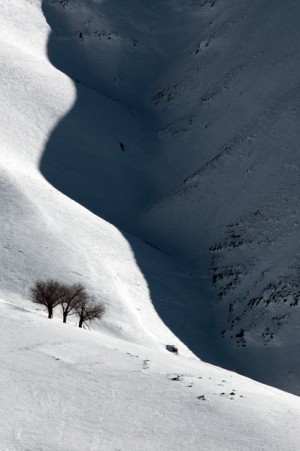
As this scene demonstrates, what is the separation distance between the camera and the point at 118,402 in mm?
24469

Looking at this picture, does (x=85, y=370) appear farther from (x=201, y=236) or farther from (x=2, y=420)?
(x=201, y=236)

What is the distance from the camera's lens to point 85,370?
86.9 ft

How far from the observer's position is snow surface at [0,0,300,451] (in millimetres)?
24375

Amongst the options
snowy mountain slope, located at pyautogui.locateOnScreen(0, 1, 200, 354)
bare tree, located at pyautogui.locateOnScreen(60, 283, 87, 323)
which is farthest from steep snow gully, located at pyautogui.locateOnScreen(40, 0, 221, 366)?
bare tree, located at pyautogui.locateOnScreen(60, 283, 87, 323)

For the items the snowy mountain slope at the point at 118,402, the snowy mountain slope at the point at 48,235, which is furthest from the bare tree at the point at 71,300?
the snowy mountain slope at the point at 118,402

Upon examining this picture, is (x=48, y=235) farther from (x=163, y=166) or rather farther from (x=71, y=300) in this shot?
(x=163, y=166)

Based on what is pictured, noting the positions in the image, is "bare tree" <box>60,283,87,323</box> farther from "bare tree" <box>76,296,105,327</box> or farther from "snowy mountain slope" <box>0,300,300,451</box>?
"snowy mountain slope" <box>0,300,300,451</box>

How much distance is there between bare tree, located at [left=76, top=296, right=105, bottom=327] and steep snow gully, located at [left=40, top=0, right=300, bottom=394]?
23.1ft

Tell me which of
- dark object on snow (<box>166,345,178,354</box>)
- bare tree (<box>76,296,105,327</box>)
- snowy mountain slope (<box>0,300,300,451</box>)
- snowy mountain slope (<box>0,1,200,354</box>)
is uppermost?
snowy mountain slope (<box>0,1,200,354</box>)

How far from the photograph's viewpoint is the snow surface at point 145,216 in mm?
24375

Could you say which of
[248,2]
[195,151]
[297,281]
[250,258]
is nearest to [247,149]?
[195,151]

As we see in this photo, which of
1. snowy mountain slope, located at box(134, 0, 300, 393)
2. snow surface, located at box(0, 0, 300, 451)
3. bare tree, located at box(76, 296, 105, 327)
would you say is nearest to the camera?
snow surface, located at box(0, 0, 300, 451)

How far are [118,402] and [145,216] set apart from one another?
35521 mm

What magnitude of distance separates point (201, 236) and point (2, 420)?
3438 cm
